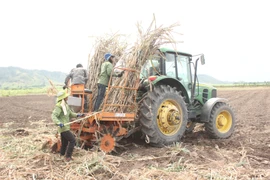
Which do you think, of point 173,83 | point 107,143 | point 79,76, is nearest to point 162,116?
point 173,83

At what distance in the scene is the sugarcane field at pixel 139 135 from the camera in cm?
468

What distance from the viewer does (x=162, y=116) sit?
6.39m

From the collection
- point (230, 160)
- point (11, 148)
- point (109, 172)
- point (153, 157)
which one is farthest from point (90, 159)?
point (230, 160)

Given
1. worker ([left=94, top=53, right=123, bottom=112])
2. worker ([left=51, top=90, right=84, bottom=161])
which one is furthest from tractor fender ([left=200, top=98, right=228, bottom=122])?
worker ([left=51, top=90, right=84, bottom=161])

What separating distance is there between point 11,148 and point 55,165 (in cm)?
166

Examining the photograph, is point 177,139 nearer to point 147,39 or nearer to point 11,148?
point 147,39

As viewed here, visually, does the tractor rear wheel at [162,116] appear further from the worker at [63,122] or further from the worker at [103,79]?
the worker at [63,122]

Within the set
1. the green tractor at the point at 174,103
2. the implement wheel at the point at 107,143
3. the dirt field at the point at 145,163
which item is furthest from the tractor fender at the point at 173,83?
the implement wheel at the point at 107,143

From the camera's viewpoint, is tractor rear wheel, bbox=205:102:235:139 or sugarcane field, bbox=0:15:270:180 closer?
sugarcane field, bbox=0:15:270:180

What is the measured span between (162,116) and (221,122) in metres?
2.47

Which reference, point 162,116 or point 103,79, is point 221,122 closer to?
point 162,116

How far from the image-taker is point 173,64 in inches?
289

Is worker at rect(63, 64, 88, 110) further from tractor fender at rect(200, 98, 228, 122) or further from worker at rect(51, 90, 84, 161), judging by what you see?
tractor fender at rect(200, 98, 228, 122)

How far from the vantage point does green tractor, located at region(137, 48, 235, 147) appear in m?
6.15
